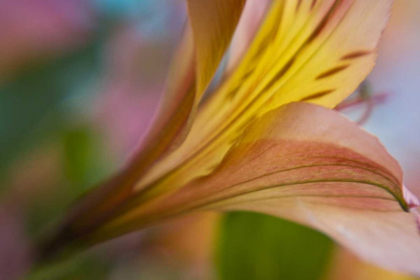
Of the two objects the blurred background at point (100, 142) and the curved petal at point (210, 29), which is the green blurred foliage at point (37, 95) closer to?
the blurred background at point (100, 142)

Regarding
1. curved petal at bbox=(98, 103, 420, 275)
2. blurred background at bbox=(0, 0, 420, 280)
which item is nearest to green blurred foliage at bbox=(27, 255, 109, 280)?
blurred background at bbox=(0, 0, 420, 280)

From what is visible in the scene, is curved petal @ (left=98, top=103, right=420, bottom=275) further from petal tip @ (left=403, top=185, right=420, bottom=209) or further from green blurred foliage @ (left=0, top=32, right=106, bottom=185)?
green blurred foliage @ (left=0, top=32, right=106, bottom=185)

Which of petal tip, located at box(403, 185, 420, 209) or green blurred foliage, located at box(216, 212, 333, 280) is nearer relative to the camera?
petal tip, located at box(403, 185, 420, 209)

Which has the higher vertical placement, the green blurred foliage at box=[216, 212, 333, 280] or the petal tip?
the petal tip

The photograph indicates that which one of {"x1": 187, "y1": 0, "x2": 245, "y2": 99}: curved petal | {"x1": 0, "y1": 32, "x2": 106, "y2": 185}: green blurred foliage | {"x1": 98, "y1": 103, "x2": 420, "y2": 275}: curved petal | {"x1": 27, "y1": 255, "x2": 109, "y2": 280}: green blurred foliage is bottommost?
{"x1": 27, "y1": 255, "x2": 109, "y2": 280}: green blurred foliage

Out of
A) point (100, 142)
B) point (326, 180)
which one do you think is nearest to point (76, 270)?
point (100, 142)

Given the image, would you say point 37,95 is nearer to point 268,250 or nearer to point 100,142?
point 100,142
